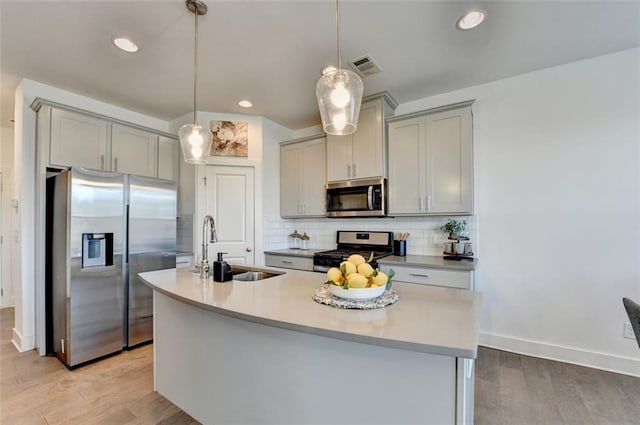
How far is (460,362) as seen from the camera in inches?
38.4

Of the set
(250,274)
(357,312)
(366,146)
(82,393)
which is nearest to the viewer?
(357,312)

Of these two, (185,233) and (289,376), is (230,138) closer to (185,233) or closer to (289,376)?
(185,233)

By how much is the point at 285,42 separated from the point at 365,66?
2.39 feet

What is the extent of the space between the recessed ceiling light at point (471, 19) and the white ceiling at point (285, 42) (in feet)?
0.13

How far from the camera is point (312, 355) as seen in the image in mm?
1270

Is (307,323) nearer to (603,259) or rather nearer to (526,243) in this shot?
(526,243)

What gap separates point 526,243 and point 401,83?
1959 mm

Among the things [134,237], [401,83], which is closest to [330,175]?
[401,83]

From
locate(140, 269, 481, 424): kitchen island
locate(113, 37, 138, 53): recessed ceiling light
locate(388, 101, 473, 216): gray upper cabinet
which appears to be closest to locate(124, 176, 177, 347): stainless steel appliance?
locate(113, 37, 138, 53): recessed ceiling light

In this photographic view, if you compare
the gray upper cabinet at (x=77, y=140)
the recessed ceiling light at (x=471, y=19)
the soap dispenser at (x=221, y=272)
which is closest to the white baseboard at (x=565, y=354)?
the soap dispenser at (x=221, y=272)

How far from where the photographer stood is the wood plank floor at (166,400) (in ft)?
6.19

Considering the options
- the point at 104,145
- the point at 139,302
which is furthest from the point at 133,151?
the point at 139,302

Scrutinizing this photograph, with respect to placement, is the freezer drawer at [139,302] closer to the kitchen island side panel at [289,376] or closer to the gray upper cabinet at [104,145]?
the gray upper cabinet at [104,145]

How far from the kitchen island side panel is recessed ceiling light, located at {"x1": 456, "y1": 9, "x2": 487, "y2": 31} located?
2.11m
